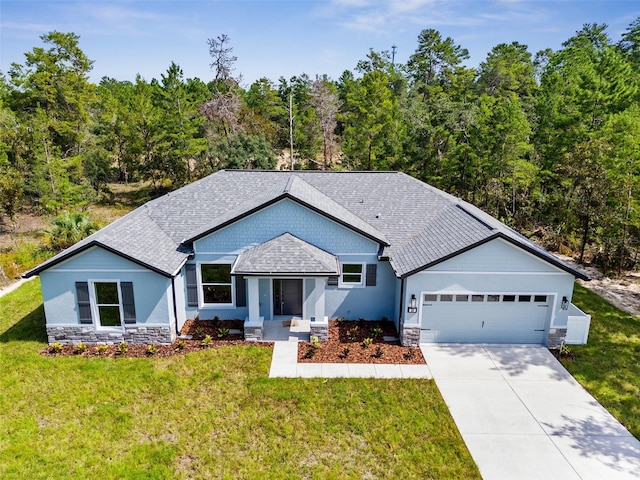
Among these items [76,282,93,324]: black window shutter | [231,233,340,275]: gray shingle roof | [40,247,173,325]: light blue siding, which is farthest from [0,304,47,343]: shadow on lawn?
[231,233,340,275]: gray shingle roof

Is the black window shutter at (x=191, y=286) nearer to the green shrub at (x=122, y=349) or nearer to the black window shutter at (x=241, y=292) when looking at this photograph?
the black window shutter at (x=241, y=292)

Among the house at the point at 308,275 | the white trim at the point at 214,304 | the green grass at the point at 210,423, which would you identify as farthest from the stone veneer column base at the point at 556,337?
the white trim at the point at 214,304

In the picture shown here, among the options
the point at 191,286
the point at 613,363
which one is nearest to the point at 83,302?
the point at 191,286

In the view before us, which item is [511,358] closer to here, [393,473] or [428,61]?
[393,473]

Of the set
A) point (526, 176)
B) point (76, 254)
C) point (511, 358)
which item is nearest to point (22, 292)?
point (76, 254)

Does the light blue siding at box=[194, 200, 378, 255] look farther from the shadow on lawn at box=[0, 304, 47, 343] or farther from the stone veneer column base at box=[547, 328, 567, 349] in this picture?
the stone veneer column base at box=[547, 328, 567, 349]
